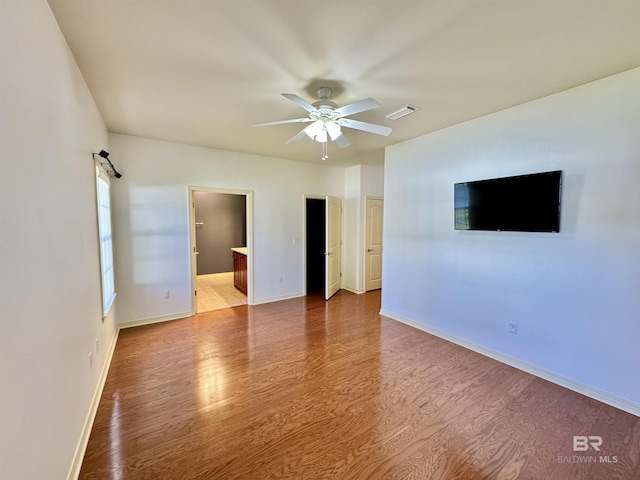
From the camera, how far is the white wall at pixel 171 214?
375 cm

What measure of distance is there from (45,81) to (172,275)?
10.1 feet

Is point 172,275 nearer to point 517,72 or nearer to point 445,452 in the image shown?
point 445,452

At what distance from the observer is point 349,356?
302 centimetres

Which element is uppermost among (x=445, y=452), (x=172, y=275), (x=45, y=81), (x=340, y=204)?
(x=45, y=81)

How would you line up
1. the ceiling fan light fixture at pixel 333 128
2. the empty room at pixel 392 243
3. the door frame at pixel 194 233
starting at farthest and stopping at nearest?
the door frame at pixel 194 233, the ceiling fan light fixture at pixel 333 128, the empty room at pixel 392 243

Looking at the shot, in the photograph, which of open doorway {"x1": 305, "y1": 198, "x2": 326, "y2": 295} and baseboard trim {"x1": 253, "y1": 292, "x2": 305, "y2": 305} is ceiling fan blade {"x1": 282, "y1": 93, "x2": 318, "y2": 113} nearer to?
baseboard trim {"x1": 253, "y1": 292, "x2": 305, "y2": 305}

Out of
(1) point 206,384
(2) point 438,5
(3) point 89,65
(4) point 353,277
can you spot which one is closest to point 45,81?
(3) point 89,65

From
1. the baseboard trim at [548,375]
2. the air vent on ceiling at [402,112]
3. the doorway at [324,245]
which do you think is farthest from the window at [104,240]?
the baseboard trim at [548,375]

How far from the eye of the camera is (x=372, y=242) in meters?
5.79

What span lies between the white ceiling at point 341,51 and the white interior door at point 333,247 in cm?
254

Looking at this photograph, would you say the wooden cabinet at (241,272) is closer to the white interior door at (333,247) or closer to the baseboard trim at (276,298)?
the baseboard trim at (276,298)

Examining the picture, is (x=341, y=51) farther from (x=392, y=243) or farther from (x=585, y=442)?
(x=585, y=442)

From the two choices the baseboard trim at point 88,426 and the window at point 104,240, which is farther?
the window at point 104,240

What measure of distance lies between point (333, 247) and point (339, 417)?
3.59 metres
